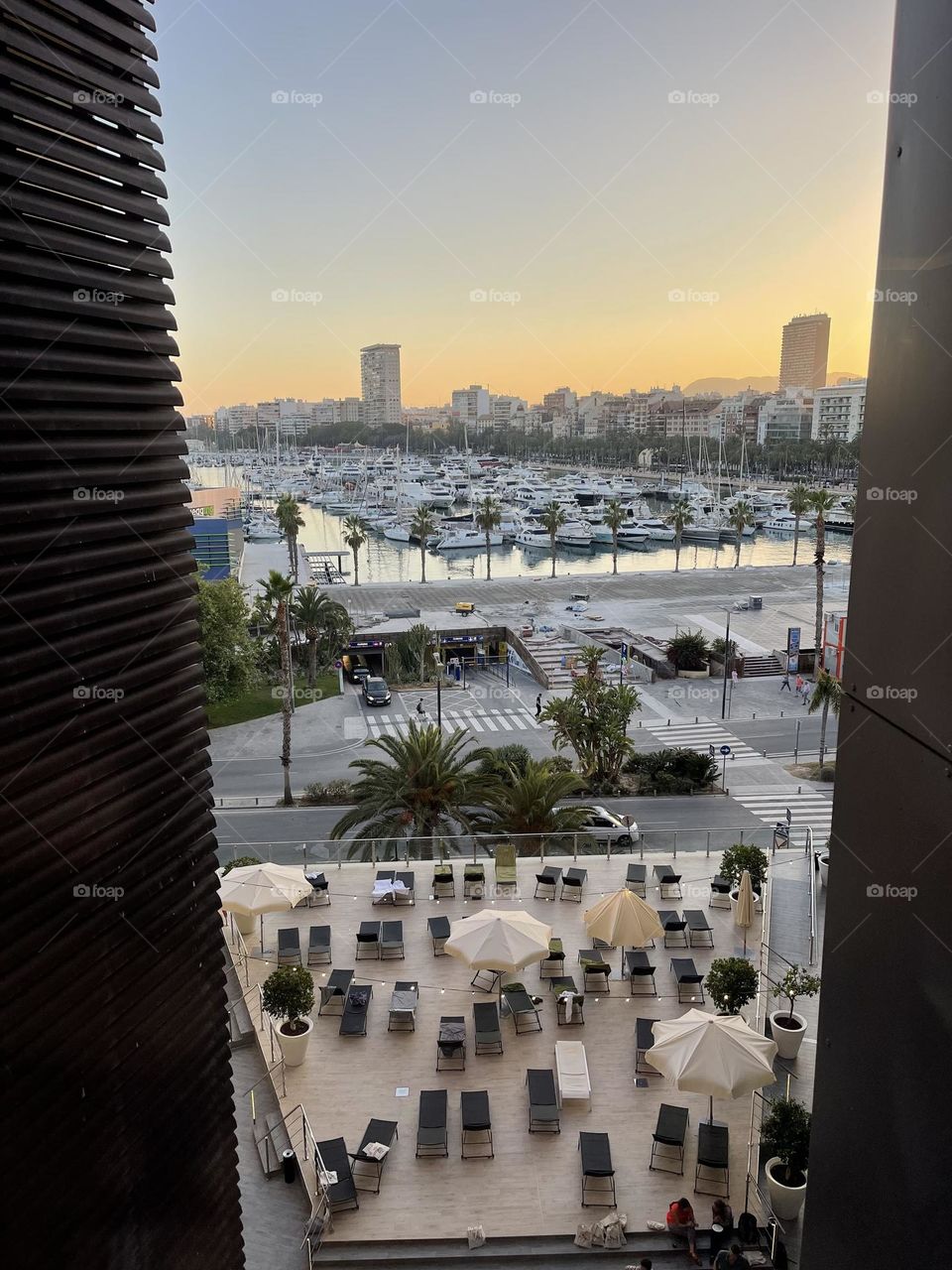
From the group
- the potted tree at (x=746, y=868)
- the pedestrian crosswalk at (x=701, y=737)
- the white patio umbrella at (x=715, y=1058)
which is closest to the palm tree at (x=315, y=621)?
the pedestrian crosswalk at (x=701, y=737)

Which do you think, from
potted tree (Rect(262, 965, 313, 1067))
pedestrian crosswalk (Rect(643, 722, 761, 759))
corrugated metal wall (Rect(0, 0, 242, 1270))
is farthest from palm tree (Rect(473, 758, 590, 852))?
corrugated metal wall (Rect(0, 0, 242, 1270))

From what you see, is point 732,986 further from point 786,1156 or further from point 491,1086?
point 491,1086

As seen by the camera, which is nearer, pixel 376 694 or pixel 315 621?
pixel 376 694

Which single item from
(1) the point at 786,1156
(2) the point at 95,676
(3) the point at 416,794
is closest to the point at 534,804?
(3) the point at 416,794

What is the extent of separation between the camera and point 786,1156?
8.57m

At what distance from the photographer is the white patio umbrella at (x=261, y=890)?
43.1ft

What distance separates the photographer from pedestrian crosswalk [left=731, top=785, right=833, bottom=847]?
2359cm

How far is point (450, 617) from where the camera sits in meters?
49.3

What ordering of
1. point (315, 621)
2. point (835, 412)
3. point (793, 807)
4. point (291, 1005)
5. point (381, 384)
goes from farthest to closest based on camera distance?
point (381, 384)
point (835, 412)
point (315, 621)
point (793, 807)
point (291, 1005)

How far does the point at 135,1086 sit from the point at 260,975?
10135 millimetres

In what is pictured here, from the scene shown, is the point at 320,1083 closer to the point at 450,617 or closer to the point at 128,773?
the point at 128,773

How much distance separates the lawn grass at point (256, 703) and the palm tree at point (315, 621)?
2.36 ft

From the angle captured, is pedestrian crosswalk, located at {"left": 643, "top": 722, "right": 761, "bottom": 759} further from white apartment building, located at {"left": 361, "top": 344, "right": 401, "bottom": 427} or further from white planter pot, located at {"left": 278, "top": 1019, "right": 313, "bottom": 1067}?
white apartment building, located at {"left": 361, "top": 344, "right": 401, "bottom": 427}

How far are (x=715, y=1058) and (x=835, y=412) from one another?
118 meters
